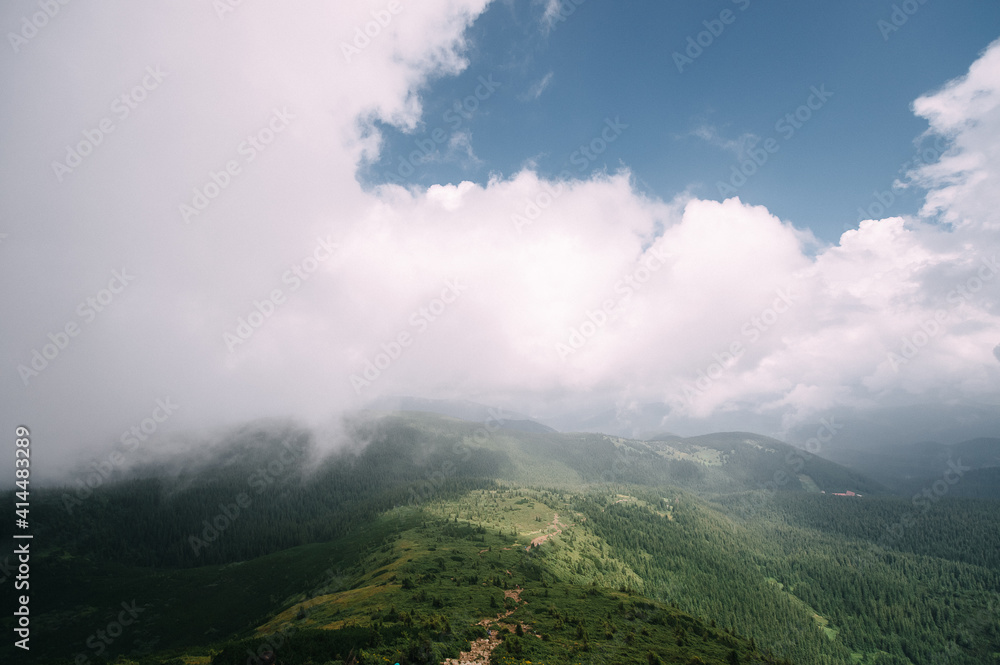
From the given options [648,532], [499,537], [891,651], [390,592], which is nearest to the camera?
[390,592]

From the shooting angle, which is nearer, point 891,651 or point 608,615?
point 608,615

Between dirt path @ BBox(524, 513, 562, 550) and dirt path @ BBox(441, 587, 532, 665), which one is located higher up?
dirt path @ BBox(524, 513, 562, 550)

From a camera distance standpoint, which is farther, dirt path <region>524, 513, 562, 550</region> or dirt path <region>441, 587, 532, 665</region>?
dirt path <region>524, 513, 562, 550</region>

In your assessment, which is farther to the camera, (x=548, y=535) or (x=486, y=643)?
(x=548, y=535)

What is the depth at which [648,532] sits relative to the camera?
643 ft

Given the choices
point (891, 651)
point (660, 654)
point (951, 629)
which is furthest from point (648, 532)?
point (660, 654)

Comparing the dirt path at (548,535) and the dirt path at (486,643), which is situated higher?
the dirt path at (548,535)

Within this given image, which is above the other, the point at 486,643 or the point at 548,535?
the point at 548,535

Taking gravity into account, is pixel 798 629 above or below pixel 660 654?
below

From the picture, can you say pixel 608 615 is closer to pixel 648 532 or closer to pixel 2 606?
pixel 648 532

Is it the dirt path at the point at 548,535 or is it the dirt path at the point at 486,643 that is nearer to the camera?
the dirt path at the point at 486,643

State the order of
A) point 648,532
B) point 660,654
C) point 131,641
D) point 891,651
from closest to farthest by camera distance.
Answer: point 660,654 < point 131,641 < point 891,651 < point 648,532

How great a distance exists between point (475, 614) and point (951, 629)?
258011mm

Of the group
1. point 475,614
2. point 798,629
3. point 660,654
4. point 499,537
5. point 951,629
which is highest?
point 499,537
